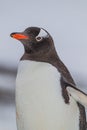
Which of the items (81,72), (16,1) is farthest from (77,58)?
(16,1)

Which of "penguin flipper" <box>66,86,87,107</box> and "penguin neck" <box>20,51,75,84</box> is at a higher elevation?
"penguin neck" <box>20,51,75,84</box>

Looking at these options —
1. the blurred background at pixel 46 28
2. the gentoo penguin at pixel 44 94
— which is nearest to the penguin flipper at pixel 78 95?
the gentoo penguin at pixel 44 94

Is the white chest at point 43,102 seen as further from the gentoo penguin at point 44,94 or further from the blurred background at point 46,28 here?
the blurred background at point 46,28

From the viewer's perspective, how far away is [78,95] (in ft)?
3.66

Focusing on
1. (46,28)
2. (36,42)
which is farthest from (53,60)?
(46,28)

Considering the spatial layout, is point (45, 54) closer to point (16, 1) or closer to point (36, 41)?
point (36, 41)

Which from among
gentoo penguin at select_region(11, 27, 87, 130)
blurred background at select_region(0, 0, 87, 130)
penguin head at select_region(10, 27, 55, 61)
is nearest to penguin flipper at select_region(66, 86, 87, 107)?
gentoo penguin at select_region(11, 27, 87, 130)

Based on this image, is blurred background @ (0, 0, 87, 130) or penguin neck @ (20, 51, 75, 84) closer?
penguin neck @ (20, 51, 75, 84)

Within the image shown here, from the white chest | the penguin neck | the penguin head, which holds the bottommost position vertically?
the white chest

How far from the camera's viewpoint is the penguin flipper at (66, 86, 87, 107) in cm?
110

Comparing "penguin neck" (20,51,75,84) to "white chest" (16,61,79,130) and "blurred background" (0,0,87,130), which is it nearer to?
"white chest" (16,61,79,130)

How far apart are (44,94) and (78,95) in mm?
96

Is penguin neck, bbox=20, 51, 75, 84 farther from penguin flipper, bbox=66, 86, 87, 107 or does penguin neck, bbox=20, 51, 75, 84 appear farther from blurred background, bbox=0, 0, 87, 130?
blurred background, bbox=0, 0, 87, 130

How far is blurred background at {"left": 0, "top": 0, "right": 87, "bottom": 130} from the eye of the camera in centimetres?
163
